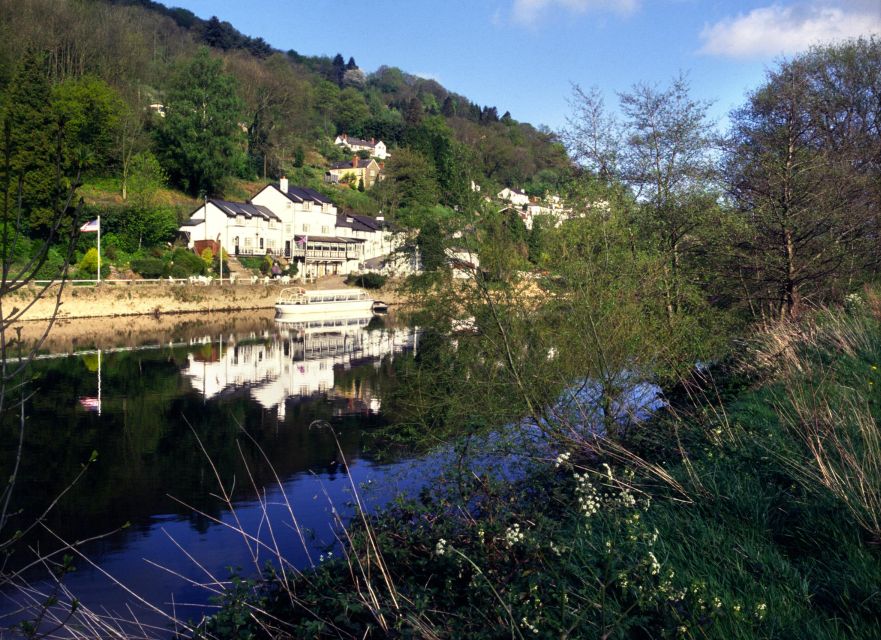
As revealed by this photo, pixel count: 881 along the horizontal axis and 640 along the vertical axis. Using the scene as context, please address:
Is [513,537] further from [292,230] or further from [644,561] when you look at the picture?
[292,230]

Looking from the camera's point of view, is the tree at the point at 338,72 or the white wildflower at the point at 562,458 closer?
the white wildflower at the point at 562,458

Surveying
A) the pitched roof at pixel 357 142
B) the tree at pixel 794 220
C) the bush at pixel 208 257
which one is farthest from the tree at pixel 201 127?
the pitched roof at pixel 357 142

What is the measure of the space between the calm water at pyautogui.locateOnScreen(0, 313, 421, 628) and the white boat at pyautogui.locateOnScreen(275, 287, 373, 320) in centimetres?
1418

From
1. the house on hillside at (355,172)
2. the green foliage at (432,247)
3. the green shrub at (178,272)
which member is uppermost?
the house on hillside at (355,172)

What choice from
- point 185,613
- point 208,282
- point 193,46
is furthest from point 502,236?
point 193,46

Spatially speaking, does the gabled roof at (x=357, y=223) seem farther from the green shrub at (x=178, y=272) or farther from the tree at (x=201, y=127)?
the green shrub at (x=178, y=272)

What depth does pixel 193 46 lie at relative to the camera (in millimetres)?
104750

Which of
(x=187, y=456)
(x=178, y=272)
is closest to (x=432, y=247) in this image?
(x=187, y=456)

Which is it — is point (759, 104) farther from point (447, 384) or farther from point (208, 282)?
point (208, 282)

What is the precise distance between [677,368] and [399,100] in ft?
573

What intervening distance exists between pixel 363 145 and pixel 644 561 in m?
128

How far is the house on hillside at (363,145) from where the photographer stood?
12306cm

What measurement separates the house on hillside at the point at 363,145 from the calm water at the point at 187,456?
300 feet

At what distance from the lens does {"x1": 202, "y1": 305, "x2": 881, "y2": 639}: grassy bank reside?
439 centimetres
